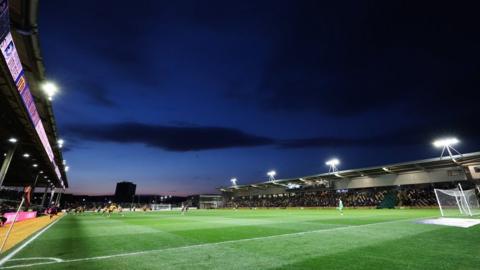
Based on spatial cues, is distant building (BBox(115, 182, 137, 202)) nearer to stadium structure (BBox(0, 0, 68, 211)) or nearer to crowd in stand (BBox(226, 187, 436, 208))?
crowd in stand (BBox(226, 187, 436, 208))

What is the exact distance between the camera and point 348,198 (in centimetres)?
5453

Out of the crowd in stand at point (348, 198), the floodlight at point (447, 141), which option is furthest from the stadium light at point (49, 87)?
the crowd in stand at point (348, 198)

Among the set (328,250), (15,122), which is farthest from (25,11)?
(15,122)

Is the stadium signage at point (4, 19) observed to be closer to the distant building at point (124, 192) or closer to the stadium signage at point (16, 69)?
the stadium signage at point (16, 69)

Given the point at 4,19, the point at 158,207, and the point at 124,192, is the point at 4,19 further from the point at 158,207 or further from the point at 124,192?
the point at 124,192

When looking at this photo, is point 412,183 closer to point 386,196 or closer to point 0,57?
point 386,196

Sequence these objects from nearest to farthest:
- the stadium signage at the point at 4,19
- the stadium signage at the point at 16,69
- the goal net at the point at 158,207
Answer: the stadium signage at the point at 4,19 → the stadium signage at the point at 16,69 → the goal net at the point at 158,207

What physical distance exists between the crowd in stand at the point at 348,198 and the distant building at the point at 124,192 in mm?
92351

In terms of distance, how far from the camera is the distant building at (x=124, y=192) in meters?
150

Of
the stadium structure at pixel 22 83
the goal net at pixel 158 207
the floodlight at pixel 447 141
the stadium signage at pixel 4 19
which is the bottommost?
the goal net at pixel 158 207

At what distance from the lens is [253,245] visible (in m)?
8.67

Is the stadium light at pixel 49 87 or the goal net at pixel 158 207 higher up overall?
the stadium light at pixel 49 87

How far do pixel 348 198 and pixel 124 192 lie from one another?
5374 inches

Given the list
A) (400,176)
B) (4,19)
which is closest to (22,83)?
(4,19)
